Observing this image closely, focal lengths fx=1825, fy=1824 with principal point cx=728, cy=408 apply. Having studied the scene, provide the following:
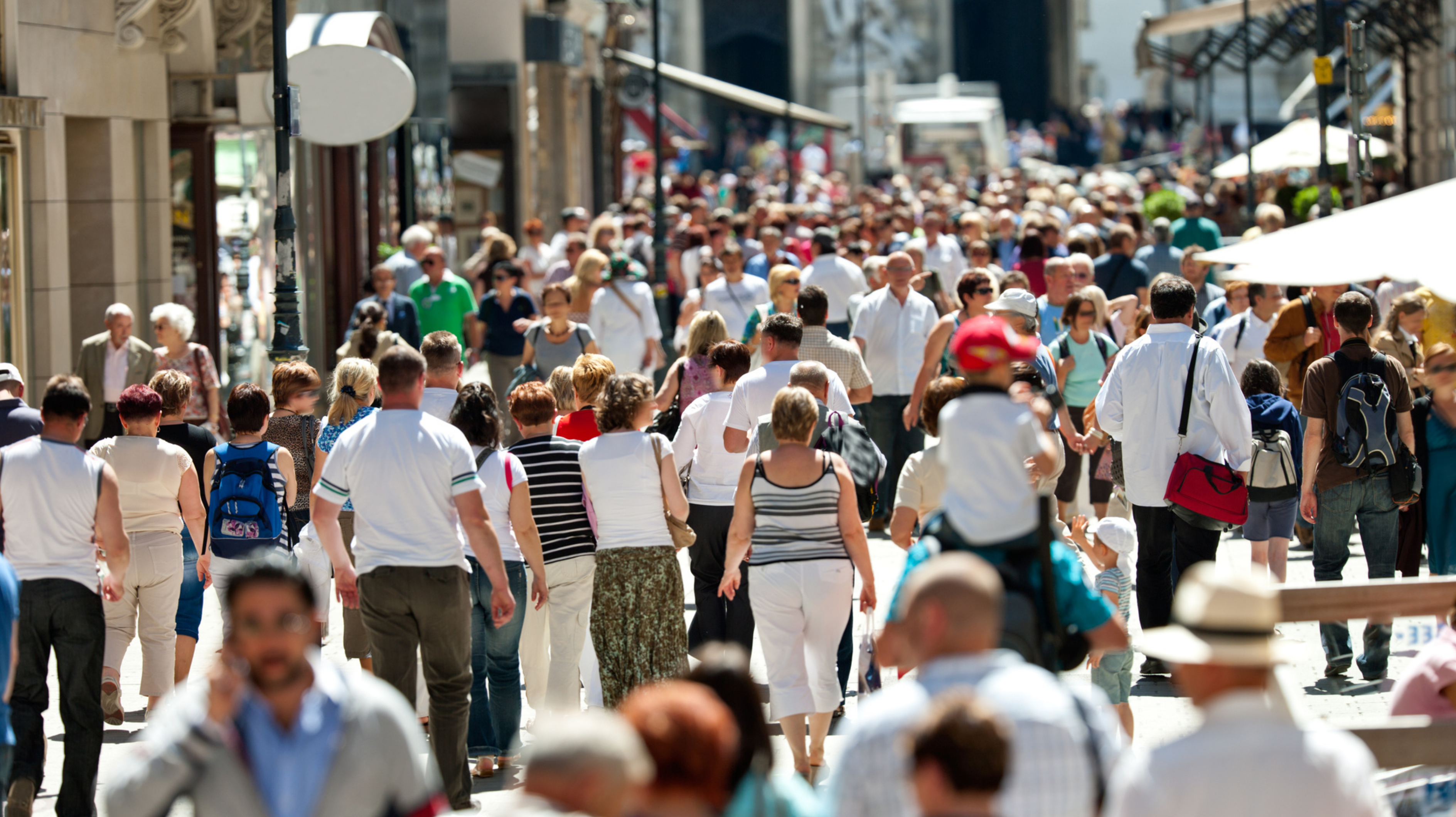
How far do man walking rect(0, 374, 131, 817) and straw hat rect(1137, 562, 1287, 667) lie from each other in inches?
174

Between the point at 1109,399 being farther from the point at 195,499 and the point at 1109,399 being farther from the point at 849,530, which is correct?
the point at 195,499

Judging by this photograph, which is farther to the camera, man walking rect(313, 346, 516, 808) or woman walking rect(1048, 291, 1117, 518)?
woman walking rect(1048, 291, 1117, 518)

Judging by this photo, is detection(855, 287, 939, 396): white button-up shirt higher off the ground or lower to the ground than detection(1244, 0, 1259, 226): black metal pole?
lower

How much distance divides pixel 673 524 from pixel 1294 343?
4868mm

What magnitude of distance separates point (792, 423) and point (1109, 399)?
2.52 meters

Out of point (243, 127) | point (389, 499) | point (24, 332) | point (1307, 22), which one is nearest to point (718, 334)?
point (389, 499)

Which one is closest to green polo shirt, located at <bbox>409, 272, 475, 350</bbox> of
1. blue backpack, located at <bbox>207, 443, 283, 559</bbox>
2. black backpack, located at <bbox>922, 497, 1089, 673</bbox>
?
blue backpack, located at <bbox>207, 443, 283, 559</bbox>

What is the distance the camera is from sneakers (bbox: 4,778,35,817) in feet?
21.7

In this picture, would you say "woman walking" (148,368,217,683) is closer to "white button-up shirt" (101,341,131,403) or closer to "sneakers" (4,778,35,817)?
"sneakers" (4,778,35,817)

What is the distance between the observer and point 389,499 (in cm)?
660

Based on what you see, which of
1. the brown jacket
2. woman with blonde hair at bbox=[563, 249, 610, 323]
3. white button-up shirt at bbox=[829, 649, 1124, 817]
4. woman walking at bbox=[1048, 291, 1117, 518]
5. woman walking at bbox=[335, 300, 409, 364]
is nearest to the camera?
white button-up shirt at bbox=[829, 649, 1124, 817]

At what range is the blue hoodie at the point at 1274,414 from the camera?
912 cm

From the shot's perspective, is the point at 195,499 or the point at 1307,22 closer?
the point at 195,499

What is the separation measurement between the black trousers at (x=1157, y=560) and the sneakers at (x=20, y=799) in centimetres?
507
